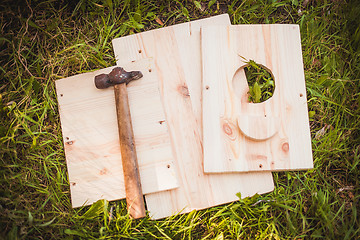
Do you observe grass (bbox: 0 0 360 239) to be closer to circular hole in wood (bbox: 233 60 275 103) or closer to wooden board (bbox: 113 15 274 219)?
wooden board (bbox: 113 15 274 219)

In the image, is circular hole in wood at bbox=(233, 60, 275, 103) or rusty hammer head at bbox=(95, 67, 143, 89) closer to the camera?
rusty hammer head at bbox=(95, 67, 143, 89)

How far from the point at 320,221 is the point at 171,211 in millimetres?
1116

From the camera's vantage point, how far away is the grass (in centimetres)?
248

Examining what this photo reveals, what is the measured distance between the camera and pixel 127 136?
95.5 inches

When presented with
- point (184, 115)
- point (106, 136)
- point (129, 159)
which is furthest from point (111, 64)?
point (129, 159)

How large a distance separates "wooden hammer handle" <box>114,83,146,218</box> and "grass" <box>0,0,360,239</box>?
0.52 ft

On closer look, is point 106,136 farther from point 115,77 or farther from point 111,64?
point 111,64

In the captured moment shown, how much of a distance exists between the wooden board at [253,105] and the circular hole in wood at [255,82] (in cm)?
1

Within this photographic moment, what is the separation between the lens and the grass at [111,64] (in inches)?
97.6

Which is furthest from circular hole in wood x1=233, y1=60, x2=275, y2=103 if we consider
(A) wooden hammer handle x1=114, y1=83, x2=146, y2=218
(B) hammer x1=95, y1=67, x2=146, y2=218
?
(A) wooden hammer handle x1=114, y1=83, x2=146, y2=218

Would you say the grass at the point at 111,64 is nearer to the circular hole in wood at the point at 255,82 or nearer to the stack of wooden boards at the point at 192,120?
the stack of wooden boards at the point at 192,120

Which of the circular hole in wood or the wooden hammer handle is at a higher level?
the circular hole in wood

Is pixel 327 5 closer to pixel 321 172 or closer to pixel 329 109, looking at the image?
pixel 329 109

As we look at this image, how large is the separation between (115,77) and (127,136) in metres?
0.46
